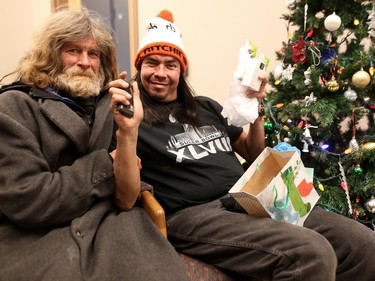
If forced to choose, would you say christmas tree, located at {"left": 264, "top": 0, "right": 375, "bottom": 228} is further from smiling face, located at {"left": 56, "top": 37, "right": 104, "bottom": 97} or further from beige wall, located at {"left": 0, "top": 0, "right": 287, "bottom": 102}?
smiling face, located at {"left": 56, "top": 37, "right": 104, "bottom": 97}

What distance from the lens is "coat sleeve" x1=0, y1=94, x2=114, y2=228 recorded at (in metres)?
1.02

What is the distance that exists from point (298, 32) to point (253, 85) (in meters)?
0.57

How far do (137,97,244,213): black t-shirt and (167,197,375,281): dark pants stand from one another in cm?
6

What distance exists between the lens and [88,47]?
1.35 meters

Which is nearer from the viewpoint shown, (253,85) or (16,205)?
(16,205)

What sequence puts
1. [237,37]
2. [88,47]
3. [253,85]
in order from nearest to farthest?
[88,47] < [253,85] < [237,37]

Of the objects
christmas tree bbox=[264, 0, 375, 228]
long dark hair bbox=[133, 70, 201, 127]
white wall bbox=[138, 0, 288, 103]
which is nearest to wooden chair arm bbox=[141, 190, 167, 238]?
long dark hair bbox=[133, 70, 201, 127]

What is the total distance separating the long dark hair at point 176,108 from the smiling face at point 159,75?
31mm

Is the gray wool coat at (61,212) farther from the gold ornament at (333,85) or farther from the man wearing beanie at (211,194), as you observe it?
the gold ornament at (333,85)

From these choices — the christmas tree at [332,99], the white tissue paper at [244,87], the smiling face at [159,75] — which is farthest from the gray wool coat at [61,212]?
the christmas tree at [332,99]

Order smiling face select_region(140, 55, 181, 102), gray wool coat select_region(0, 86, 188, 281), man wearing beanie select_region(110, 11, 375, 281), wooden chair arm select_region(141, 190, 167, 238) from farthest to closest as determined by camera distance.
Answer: smiling face select_region(140, 55, 181, 102) → wooden chair arm select_region(141, 190, 167, 238) → man wearing beanie select_region(110, 11, 375, 281) → gray wool coat select_region(0, 86, 188, 281)

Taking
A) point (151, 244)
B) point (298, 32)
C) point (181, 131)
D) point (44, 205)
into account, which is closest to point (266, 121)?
point (298, 32)

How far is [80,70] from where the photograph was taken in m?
A: 1.32

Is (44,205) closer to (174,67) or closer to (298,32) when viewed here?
(174,67)
